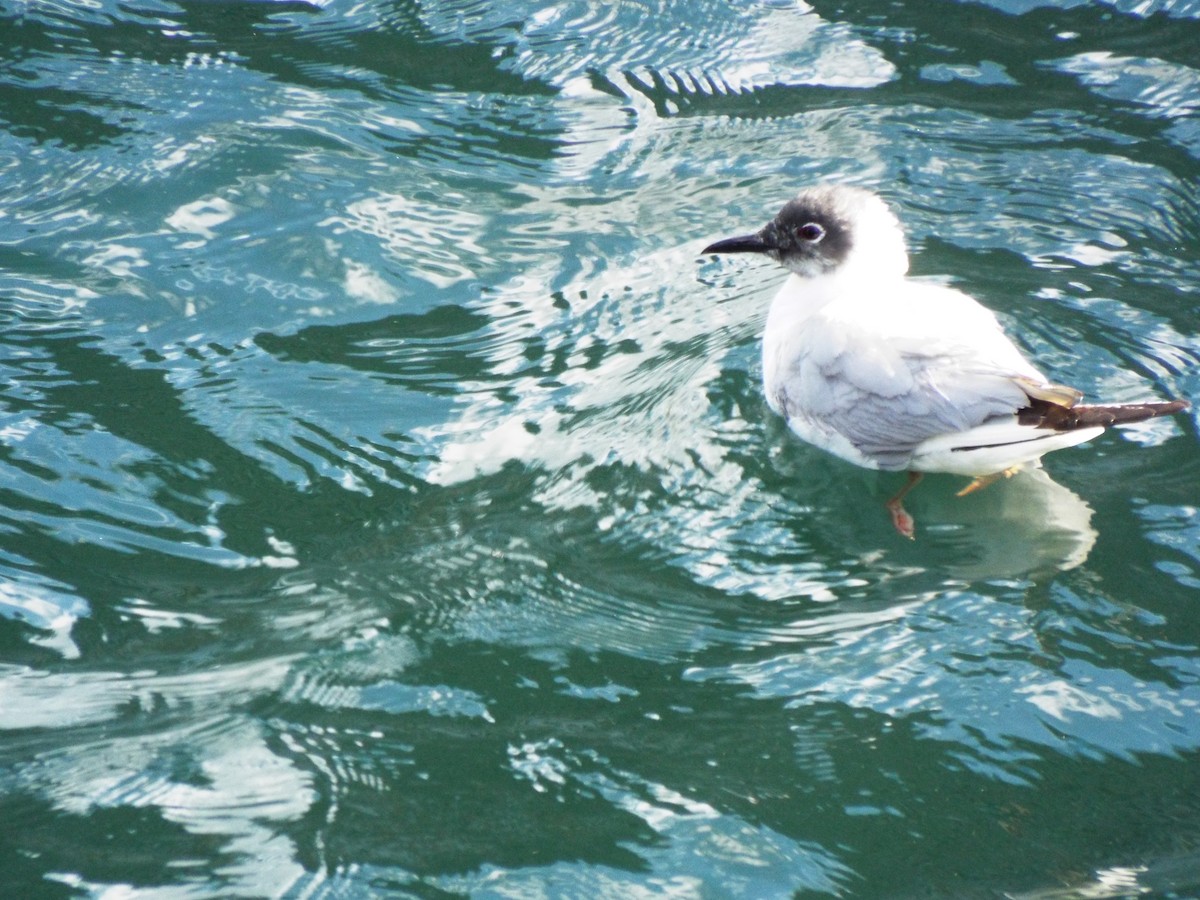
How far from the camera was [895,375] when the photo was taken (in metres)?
4.40

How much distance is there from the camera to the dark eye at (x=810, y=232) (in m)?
5.18

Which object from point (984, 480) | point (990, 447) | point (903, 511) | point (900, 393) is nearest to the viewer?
point (990, 447)

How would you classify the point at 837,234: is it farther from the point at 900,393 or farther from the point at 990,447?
the point at 990,447

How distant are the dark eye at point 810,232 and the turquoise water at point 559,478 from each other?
1.84ft

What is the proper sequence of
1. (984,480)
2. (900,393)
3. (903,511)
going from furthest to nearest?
(984,480)
(903,511)
(900,393)

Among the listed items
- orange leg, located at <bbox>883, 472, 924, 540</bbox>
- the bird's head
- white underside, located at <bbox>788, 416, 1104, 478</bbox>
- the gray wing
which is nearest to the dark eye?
the bird's head

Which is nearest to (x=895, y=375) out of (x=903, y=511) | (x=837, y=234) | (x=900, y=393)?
(x=900, y=393)

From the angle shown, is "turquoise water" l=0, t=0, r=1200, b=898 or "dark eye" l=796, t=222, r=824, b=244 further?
"dark eye" l=796, t=222, r=824, b=244

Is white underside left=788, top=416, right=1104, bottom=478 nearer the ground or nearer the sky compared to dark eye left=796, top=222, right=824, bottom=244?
nearer the ground

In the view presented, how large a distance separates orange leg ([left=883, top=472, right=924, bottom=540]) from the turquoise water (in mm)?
60

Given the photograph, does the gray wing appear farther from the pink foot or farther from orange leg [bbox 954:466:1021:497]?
orange leg [bbox 954:466:1021:497]

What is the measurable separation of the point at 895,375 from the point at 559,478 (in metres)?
1.23

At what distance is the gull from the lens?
4.16 meters

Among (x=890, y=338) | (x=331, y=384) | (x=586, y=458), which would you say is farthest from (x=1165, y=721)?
(x=331, y=384)
